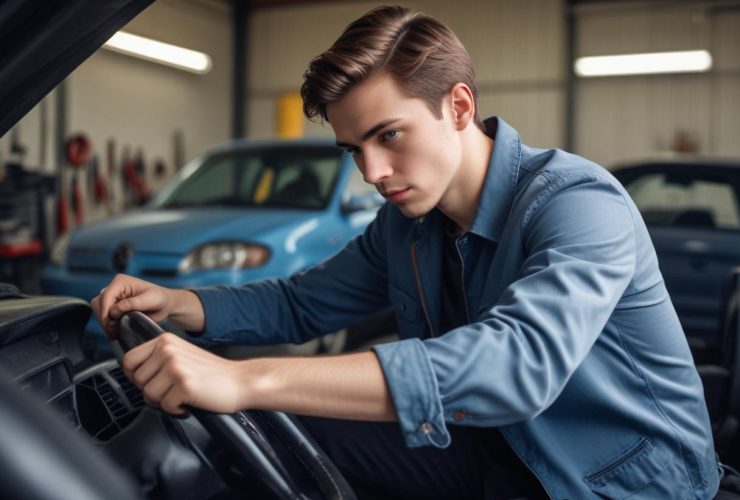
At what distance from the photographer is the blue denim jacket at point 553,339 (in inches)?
40.4

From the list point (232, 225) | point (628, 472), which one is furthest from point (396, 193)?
point (232, 225)

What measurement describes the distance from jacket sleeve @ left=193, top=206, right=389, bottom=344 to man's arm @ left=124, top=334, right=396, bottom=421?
0.69 metres

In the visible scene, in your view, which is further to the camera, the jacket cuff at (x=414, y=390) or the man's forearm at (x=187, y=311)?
the man's forearm at (x=187, y=311)

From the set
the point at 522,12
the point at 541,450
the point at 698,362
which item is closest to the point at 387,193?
the point at 541,450

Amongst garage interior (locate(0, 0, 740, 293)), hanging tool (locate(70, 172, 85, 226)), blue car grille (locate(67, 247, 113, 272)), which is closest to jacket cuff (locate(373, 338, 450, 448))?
blue car grille (locate(67, 247, 113, 272))

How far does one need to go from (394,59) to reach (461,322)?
0.60 metres

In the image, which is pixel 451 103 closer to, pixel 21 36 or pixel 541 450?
pixel 541 450

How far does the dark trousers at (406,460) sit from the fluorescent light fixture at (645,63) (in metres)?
10.9

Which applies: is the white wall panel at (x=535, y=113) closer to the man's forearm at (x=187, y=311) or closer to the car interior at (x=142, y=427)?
the man's forearm at (x=187, y=311)

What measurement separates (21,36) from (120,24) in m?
0.25

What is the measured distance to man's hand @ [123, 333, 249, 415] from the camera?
939 mm

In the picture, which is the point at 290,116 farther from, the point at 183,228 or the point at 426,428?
the point at 426,428

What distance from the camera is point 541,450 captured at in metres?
1.28

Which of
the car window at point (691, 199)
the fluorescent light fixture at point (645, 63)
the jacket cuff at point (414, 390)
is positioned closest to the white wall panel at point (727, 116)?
the fluorescent light fixture at point (645, 63)
